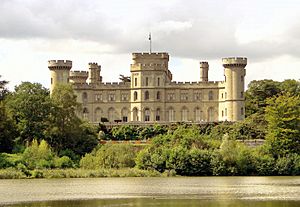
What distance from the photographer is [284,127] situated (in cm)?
5581

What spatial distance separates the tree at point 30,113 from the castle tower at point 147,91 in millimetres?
22341

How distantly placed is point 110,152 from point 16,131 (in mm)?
9156

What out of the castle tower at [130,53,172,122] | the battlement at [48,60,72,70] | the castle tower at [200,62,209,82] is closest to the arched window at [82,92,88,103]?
the battlement at [48,60,72,70]

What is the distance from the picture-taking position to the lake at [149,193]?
3075cm

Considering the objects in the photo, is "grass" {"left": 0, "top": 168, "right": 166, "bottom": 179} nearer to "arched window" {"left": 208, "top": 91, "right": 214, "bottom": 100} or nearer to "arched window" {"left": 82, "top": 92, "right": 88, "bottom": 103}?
"arched window" {"left": 82, "top": 92, "right": 88, "bottom": 103}

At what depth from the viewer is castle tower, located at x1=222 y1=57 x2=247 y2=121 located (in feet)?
267

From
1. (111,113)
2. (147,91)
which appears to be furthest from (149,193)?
(111,113)

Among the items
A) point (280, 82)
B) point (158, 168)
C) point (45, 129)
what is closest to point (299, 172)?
point (158, 168)

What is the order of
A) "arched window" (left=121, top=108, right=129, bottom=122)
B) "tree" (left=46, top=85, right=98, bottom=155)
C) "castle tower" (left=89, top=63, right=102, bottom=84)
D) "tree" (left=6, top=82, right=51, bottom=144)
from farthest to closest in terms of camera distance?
1. "castle tower" (left=89, top=63, right=102, bottom=84)
2. "arched window" (left=121, top=108, right=129, bottom=122)
3. "tree" (left=6, top=82, right=51, bottom=144)
4. "tree" (left=46, top=85, right=98, bottom=155)

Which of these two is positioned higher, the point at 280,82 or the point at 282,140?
the point at 280,82

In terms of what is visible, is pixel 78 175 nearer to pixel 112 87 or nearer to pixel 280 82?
pixel 112 87

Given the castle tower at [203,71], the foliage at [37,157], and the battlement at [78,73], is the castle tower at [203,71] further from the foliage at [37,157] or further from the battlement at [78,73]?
the foliage at [37,157]

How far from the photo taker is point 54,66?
83812mm

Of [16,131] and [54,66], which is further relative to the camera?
[54,66]
